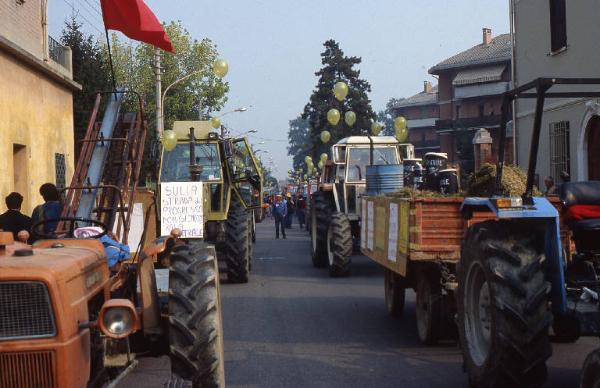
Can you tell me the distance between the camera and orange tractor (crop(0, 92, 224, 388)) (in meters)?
4.39

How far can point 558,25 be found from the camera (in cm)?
2108

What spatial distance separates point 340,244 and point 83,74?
1773 centimetres

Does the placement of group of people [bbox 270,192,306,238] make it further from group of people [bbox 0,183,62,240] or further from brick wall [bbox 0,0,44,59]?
group of people [bbox 0,183,62,240]

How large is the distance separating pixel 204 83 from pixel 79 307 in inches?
1868

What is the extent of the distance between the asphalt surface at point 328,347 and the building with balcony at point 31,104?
6.66m

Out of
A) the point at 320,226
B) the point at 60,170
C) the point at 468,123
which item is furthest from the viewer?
the point at 468,123

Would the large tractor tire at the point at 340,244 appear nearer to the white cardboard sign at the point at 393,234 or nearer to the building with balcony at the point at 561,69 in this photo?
the white cardboard sign at the point at 393,234

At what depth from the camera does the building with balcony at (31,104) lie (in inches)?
693

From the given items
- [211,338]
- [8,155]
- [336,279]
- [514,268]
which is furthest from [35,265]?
[8,155]

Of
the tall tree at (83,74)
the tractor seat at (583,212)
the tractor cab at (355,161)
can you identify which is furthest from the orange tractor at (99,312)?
the tall tree at (83,74)

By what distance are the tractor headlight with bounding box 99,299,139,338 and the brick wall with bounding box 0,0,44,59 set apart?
46.6 feet

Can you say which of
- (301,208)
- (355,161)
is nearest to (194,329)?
(355,161)

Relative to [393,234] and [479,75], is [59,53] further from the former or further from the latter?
[479,75]

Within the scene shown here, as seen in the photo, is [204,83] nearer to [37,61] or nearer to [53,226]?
[37,61]
